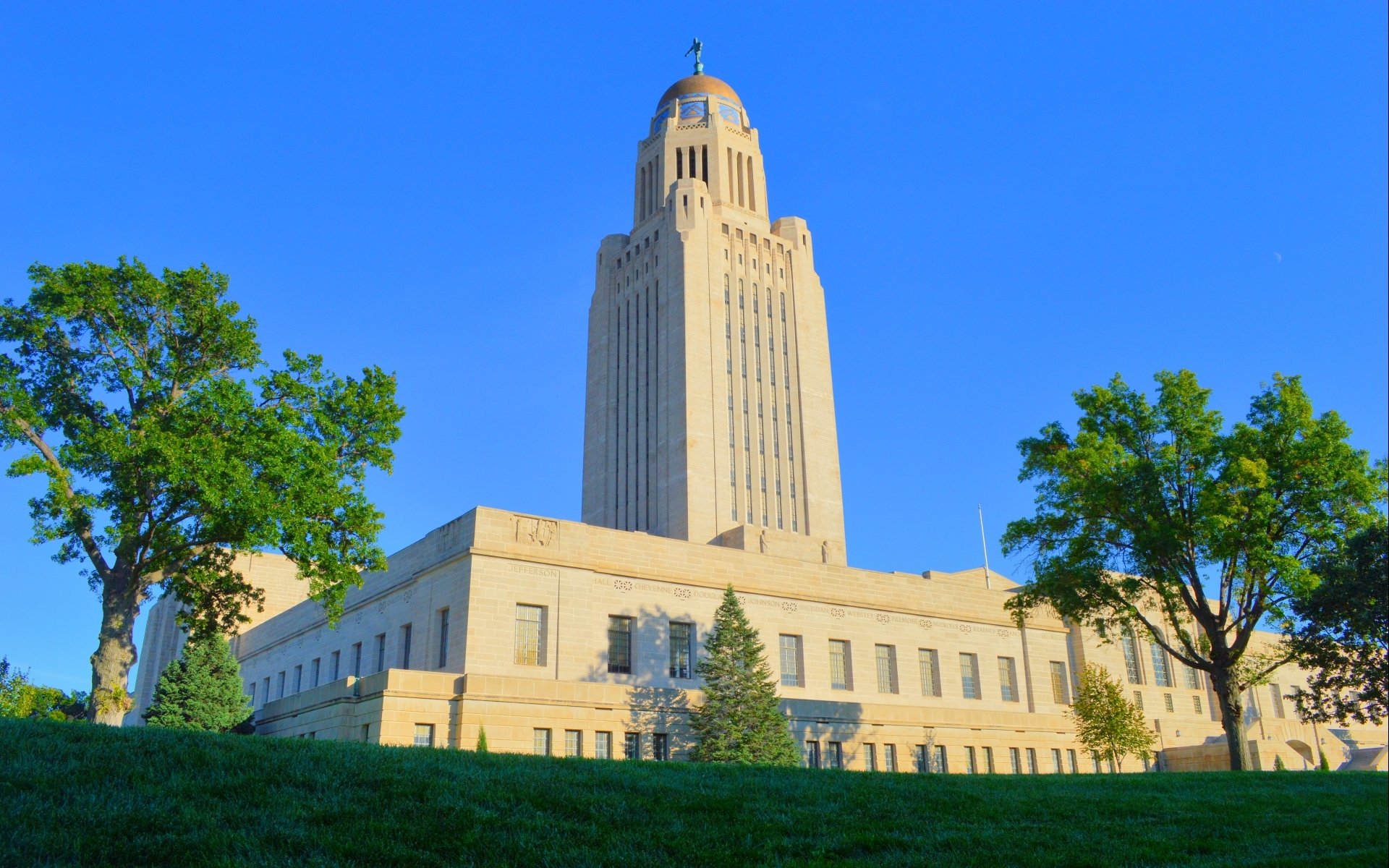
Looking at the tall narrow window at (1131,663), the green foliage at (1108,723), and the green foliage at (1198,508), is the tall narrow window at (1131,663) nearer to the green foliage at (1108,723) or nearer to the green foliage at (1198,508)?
the green foliage at (1108,723)

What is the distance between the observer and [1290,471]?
105 ft

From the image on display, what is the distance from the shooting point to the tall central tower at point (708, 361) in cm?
6612

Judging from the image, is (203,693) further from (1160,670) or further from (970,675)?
(1160,670)

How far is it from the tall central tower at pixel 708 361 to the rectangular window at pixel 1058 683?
17173 mm

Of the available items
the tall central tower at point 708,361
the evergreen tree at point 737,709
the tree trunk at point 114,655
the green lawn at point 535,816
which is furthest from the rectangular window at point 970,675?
the tree trunk at point 114,655

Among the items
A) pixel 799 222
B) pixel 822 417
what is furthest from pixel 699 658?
pixel 799 222

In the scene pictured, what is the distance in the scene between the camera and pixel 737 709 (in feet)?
109

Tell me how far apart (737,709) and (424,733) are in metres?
9.52

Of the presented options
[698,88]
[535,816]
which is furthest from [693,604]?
[698,88]

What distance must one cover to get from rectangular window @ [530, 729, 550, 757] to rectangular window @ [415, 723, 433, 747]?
3.17 m

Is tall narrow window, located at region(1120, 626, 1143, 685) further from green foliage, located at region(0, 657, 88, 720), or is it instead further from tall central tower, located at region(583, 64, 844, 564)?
green foliage, located at region(0, 657, 88, 720)

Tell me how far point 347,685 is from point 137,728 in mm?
16085

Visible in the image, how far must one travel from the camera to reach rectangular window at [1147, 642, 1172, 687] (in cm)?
5478

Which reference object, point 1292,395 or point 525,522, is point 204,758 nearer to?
point 525,522
